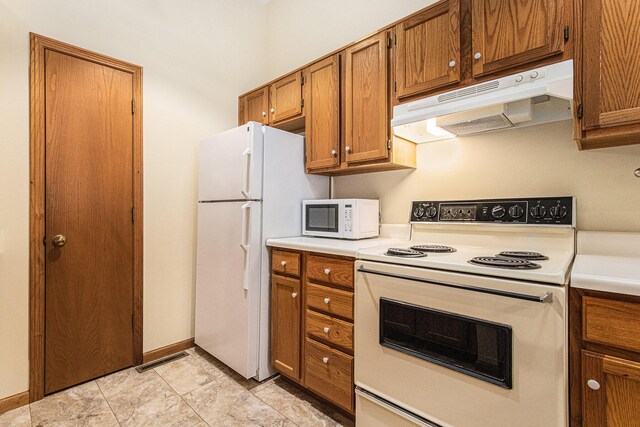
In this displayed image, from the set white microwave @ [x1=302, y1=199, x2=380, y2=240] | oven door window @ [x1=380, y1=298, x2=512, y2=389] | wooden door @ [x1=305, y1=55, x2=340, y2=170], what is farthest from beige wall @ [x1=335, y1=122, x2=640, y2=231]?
oven door window @ [x1=380, y1=298, x2=512, y2=389]

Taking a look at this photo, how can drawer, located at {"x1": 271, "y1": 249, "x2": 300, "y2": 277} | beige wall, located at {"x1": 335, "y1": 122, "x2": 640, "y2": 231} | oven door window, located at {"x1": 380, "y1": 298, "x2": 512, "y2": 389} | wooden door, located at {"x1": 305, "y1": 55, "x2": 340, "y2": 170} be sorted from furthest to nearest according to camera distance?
wooden door, located at {"x1": 305, "y1": 55, "x2": 340, "y2": 170} < drawer, located at {"x1": 271, "y1": 249, "x2": 300, "y2": 277} < beige wall, located at {"x1": 335, "y1": 122, "x2": 640, "y2": 231} < oven door window, located at {"x1": 380, "y1": 298, "x2": 512, "y2": 389}

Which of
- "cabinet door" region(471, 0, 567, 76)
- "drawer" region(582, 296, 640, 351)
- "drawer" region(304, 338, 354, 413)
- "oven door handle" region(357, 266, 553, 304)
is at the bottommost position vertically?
"drawer" region(304, 338, 354, 413)

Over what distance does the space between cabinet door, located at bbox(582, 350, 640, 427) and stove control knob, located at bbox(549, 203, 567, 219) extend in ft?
2.50

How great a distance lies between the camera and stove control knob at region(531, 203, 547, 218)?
158 centimetres

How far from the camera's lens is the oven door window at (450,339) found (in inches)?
44.6

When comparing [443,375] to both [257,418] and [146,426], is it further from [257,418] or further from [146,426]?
[146,426]

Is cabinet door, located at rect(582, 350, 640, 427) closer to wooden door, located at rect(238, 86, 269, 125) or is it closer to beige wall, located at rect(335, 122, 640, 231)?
beige wall, located at rect(335, 122, 640, 231)

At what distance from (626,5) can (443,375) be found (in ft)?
5.18

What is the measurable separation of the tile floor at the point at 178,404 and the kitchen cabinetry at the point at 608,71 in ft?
6.04

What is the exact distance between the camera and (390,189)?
2.26 meters

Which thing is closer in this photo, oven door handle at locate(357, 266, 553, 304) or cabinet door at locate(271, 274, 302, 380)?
oven door handle at locate(357, 266, 553, 304)

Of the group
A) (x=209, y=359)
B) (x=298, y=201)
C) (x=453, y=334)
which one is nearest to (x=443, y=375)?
(x=453, y=334)

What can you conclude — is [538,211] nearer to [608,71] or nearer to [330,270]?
[608,71]

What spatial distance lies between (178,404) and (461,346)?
1.66 metres
